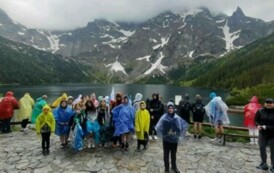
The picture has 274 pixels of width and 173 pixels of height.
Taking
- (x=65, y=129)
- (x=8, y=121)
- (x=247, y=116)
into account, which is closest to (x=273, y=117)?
(x=247, y=116)

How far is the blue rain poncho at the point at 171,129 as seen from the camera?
1057cm

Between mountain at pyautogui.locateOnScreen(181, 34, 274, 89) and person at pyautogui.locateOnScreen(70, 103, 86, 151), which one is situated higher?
mountain at pyautogui.locateOnScreen(181, 34, 274, 89)

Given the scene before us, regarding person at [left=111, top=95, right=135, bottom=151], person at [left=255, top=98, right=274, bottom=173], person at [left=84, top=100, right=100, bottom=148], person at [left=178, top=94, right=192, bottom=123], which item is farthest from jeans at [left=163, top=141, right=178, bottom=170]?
person at [left=178, top=94, right=192, bottom=123]

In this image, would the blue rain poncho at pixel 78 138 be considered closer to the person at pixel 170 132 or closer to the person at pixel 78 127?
the person at pixel 78 127

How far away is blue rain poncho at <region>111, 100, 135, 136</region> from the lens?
516 inches

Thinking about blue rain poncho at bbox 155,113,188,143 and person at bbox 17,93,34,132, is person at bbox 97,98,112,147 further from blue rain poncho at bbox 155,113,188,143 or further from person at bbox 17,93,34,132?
person at bbox 17,93,34,132

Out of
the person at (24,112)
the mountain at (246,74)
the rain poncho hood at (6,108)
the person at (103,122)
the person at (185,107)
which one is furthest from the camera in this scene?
the mountain at (246,74)

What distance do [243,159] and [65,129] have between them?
8.03 m

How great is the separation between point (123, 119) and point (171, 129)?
10.6ft

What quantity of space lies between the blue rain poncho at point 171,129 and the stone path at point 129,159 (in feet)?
4.43

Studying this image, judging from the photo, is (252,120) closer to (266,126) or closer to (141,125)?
(266,126)

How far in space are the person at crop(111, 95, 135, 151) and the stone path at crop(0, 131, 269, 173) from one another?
1.99 ft

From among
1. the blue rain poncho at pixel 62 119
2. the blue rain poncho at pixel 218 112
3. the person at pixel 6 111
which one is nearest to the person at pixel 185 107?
the blue rain poncho at pixel 218 112

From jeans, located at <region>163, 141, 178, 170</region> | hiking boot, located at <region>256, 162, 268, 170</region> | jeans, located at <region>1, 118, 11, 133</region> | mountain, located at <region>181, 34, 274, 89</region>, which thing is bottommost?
hiking boot, located at <region>256, 162, 268, 170</region>
